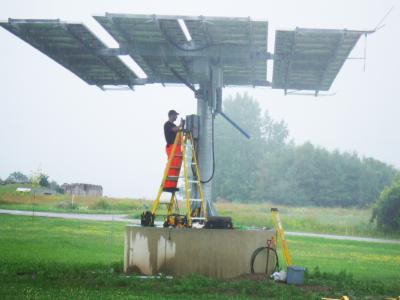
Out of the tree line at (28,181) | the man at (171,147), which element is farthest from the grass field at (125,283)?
the tree line at (28,181)

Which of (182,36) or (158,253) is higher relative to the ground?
(182,36)

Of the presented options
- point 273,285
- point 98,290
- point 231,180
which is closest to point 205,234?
point 273,285

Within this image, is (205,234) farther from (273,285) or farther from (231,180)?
(231,180)

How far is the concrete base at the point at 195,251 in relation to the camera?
Answer: 1342 centimetres

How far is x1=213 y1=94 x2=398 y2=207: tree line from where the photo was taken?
3819 inches

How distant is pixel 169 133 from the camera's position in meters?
15.5

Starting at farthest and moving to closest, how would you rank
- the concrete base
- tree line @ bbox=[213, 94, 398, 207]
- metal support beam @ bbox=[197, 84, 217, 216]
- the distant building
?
the distant building → tree line @ bbox=[213, 94, 398, 207] → metal support beam @ bbox=[197, 84, 217, 216] → the concrete base

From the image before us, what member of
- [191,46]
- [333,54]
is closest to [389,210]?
[333,54]

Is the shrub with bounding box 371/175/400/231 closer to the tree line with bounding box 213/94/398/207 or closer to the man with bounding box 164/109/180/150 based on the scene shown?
the man with bounding box 164/109/180/150

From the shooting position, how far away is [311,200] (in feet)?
320

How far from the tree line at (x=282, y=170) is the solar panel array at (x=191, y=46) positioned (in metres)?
81.3

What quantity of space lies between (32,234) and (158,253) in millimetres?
15198

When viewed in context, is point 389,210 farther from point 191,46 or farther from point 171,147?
point 171,147

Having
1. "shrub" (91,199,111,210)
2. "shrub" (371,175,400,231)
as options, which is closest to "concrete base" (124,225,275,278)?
"shrub" (371,175,400,231)
